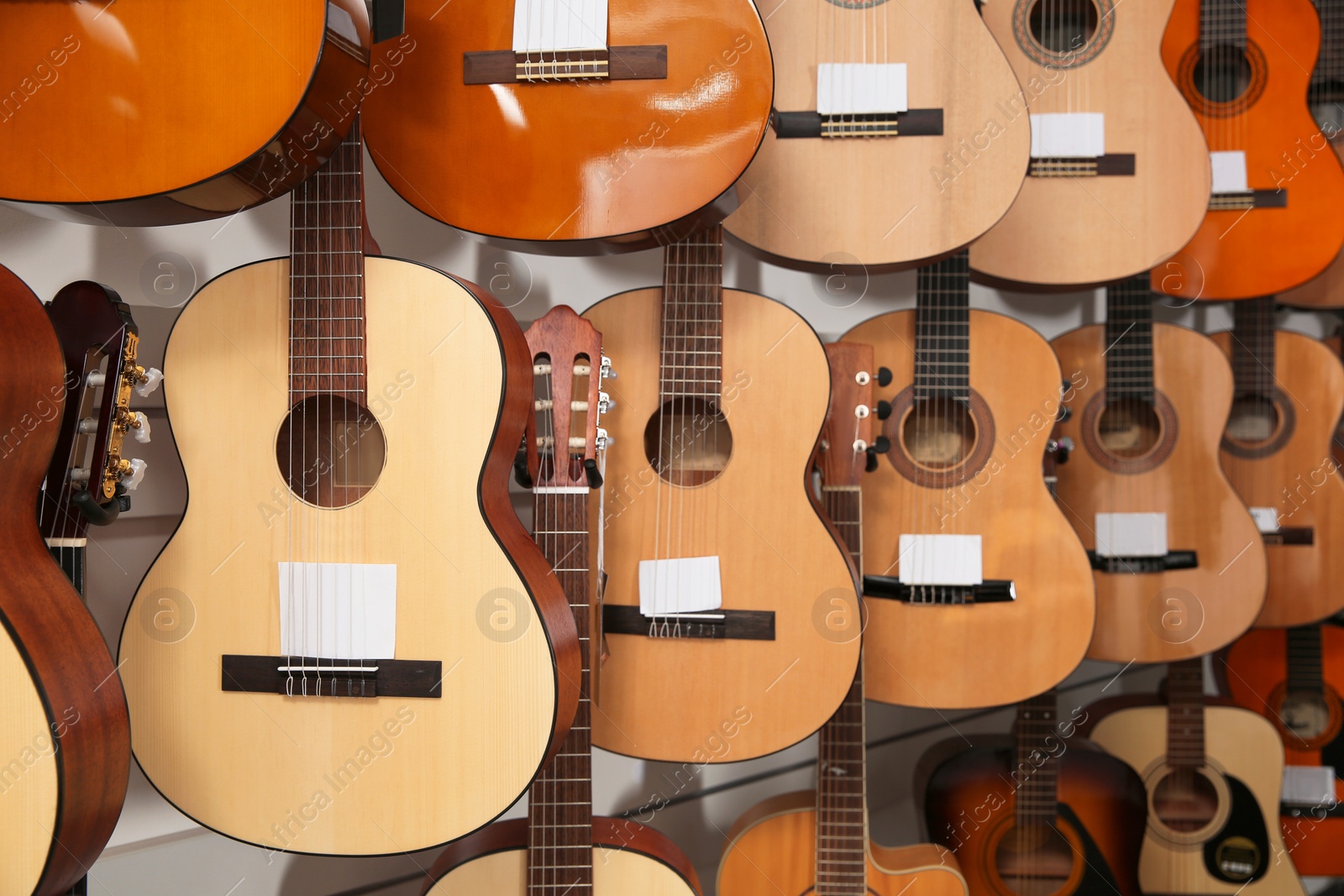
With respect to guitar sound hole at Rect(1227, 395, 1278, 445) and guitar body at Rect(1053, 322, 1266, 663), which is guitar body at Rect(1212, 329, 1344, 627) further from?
guitar body at Rect(1053, 322, 1266, 663)

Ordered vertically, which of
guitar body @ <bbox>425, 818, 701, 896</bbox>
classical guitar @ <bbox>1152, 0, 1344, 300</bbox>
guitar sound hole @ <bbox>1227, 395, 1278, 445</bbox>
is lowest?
guitar body @ <bbox>425, 818, 701, 896</bbox>

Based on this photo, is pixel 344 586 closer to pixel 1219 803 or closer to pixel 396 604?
pixel 396 604

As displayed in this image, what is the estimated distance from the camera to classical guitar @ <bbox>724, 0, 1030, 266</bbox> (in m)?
1.42

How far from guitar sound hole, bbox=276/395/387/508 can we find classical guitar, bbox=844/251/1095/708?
91 cm

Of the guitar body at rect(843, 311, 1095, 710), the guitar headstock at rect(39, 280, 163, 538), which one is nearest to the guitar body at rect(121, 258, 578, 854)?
the guitar headstock at rect(39, 280, 163, 538)

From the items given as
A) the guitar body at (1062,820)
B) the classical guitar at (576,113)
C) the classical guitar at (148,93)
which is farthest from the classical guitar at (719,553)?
the guitar body at (1062,820)

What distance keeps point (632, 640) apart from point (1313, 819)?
2.11 m

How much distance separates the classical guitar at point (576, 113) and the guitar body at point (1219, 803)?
179 cm

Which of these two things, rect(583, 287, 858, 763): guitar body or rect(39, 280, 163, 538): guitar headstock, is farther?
rect(583, 287, 858, 763): guitar body

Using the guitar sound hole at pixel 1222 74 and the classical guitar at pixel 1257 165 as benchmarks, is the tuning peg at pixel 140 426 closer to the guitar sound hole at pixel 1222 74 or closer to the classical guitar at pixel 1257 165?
the classical guitar at pixel 1257 165

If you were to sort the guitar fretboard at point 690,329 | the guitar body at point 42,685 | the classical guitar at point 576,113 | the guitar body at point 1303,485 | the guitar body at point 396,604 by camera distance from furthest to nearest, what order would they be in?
1. the guitar body at point 1303,485
2. the guitar fretboard at point 690,329
3. the classical guitar at point 576,113
4. the guitar body at point 396,604
5. the guitar body at point 42,685

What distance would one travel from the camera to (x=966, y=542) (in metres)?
1.62

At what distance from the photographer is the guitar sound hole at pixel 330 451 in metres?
1.12

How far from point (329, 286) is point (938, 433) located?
113 cm
